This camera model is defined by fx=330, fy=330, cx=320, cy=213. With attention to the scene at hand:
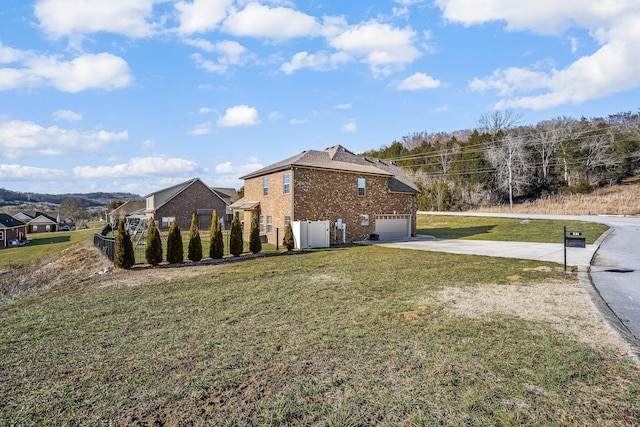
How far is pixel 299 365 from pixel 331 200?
54.2 ft

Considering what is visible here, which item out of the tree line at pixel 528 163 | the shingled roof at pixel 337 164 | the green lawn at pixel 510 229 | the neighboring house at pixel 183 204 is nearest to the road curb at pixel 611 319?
the green lawn at pixel 510 229

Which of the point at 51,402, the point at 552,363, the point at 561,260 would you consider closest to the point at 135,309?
the point at 51,402

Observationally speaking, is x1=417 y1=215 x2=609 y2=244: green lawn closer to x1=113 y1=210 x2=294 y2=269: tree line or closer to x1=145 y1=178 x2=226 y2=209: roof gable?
x1=113 y1=210 x2=294 y2=269: tree line

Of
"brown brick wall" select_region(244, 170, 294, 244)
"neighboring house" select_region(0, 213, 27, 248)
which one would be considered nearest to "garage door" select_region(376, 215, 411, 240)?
"brown brick wall" select_region(244, 170, 294, 244)

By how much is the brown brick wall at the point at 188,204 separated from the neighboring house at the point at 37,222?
1982 inches

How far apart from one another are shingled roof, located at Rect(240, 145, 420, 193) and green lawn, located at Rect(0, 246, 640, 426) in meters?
12.7

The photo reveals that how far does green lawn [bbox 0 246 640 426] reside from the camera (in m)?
3.55

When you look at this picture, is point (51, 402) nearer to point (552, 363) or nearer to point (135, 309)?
point (135, 309)

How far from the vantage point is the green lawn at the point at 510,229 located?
70.1 ft

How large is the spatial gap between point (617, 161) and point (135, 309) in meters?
58.4

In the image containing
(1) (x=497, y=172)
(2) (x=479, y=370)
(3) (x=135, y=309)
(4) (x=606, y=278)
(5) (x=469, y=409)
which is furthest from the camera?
(1) (x=497, y=172)

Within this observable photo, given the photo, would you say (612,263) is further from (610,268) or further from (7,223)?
(7,223)

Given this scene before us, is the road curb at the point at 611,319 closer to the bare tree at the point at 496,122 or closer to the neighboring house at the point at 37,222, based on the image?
the bare tree at the point at 496,122

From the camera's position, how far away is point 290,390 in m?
3.99
